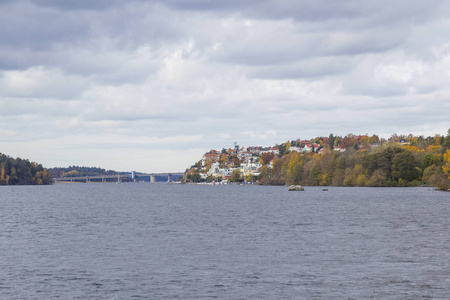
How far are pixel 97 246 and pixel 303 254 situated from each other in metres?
16.6

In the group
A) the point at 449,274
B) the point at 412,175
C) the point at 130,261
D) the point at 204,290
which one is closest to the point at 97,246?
the point at 130,261

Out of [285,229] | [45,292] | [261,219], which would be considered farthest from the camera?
[261,219]

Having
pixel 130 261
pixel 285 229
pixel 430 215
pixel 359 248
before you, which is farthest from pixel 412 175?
pixel 130 261

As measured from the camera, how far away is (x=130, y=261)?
39188 millimetres

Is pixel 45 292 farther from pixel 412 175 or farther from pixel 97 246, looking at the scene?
pixel 412 175

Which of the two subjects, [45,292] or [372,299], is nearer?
[372,299]

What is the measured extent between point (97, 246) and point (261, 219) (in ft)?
104

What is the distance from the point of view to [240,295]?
29016 mm

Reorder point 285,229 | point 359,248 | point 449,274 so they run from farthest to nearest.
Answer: point 285,229
point 359,248
point 449,274

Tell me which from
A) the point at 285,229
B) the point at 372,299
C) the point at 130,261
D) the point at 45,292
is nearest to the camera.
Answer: the point at 372,299

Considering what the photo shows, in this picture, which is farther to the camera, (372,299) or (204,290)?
(204,290)

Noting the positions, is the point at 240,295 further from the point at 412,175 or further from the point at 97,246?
the point at 412,175

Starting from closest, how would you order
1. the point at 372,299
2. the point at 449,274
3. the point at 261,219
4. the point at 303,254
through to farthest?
the point at 372,299, the point at 449,274, the point at 303,254, the point at 261,219

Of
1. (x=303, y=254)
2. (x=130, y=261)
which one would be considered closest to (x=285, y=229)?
(x=303, y=254)
